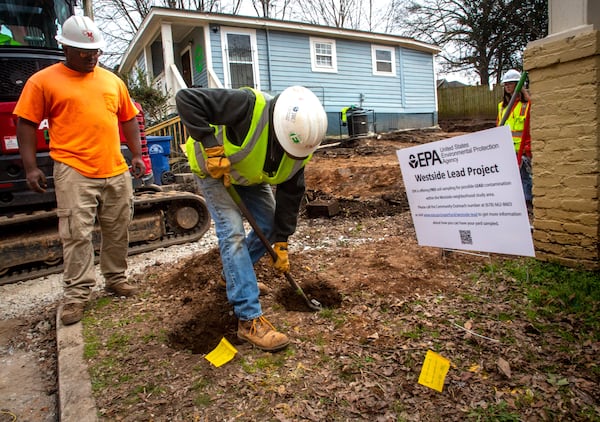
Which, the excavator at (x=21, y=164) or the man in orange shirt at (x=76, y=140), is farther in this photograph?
the excavator at (x=21, y=164)

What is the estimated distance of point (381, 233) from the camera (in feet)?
17.9

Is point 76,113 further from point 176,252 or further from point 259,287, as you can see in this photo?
point 176,252

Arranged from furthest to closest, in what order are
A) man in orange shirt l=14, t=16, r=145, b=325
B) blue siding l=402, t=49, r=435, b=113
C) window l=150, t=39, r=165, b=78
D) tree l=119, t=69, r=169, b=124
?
blue siding l=402, t=49, r=435, b=113 < window l=150, t=39, r=165, b=78 < tree l=119, t=69, r=169, b=124 < man in orange shirt l=14, t=16, r=145, b=325

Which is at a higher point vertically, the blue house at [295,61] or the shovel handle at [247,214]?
the blue house at [295,61]

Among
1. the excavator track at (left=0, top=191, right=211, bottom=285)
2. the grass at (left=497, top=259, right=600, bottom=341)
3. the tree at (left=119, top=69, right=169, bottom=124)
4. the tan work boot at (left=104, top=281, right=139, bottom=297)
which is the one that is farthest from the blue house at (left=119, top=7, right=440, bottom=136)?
the grass at (left=497, top=259, right=600, bottom=341)

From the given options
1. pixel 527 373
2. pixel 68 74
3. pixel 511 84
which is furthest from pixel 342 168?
pixel 527 373

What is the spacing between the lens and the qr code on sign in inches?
112

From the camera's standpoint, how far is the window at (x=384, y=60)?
16953mm

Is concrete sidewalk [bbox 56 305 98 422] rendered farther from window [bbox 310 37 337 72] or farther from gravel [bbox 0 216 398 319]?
window [bbox 310 37 337 72]

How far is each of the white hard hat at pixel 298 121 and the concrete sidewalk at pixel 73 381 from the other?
5.98 feet

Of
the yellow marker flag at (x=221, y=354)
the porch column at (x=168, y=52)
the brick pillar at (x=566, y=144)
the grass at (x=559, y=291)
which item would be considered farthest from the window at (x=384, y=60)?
the yellow marker flag at (x=221, y=354)

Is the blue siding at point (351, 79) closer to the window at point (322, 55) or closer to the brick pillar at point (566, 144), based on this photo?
the window at point (322, 55)

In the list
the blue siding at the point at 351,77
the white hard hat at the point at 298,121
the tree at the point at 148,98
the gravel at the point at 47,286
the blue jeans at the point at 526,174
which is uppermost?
the blue siding at the point at 351,77

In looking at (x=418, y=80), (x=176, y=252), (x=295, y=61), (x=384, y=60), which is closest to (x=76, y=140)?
(x=176, y=252)
